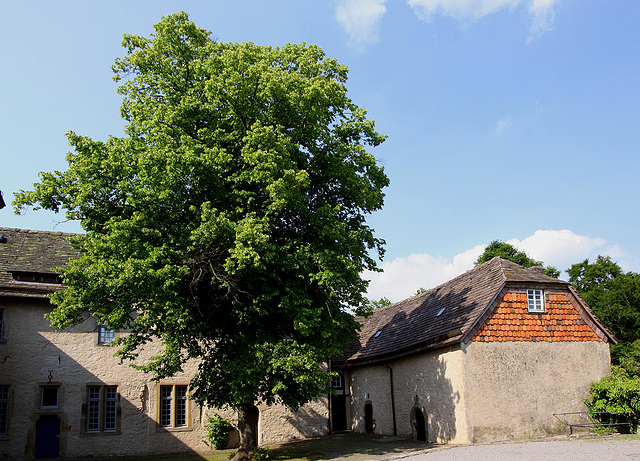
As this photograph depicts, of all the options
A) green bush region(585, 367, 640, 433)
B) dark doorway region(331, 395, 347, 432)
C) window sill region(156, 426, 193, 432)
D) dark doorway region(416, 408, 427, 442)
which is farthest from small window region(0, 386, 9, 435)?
green bush region(585, 367, 640, 433)

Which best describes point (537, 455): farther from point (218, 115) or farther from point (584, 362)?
point (218, 115)

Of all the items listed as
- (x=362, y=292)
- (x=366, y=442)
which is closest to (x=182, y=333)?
(x=362, y=292)

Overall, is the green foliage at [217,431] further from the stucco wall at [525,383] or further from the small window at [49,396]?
the stucco wall at [525,383]

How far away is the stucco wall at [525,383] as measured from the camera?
1897 cm

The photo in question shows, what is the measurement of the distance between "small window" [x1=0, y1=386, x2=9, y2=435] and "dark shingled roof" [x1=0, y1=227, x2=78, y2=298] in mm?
3827

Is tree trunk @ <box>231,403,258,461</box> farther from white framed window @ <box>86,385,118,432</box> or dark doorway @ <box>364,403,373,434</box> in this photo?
dark doorway @ <box>364,403,373,434</box>

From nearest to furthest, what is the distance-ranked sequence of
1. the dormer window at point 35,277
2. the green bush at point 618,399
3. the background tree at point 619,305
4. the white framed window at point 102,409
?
the green bush at point 618,399 → the dormer window at point 35,277 → the white framed window at point 102,409 → the background tree at point 619,305

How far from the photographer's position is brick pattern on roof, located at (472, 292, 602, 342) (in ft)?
65.7

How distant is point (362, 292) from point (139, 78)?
34.2 feet

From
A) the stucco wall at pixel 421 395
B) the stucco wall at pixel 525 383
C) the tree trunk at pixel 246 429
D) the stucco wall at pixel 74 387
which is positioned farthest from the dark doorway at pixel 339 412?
the tree trunk at pixel 246 429

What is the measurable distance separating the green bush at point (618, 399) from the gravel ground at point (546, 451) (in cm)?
168

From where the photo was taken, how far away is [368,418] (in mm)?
26938

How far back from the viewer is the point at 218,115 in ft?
54.7

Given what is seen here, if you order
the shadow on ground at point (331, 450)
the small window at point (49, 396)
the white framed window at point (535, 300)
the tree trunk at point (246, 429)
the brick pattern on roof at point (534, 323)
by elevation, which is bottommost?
the shadow on ground at point (331, 450)
